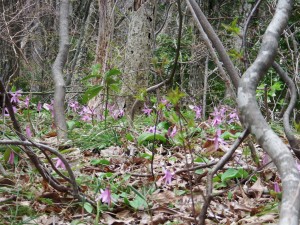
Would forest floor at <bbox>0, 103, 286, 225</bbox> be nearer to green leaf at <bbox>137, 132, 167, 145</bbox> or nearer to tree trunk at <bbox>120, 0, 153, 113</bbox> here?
green leaf at <bbox>137, 132, 167, 145</bbox>

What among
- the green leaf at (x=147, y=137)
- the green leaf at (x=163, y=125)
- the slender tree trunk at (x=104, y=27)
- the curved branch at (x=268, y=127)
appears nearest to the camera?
the curved branch at (x=268, y=127)

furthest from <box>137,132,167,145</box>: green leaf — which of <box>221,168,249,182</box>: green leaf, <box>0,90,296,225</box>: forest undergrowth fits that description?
<box>221,168,249,182</box>: green leaf

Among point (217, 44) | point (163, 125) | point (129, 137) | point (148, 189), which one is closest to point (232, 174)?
point (148, 189)

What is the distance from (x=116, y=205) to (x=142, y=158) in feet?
2.88

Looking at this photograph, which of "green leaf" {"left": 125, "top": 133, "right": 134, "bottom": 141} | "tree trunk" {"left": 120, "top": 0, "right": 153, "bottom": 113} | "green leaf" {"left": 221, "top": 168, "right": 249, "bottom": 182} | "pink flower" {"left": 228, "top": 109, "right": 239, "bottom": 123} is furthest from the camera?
"tree trunk" {"left": 120, "top": 0, "right": 153, "bottom": 113}

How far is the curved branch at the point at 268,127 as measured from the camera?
102cm

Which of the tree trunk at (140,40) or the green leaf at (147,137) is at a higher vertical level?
the tree trunk at (140,40)

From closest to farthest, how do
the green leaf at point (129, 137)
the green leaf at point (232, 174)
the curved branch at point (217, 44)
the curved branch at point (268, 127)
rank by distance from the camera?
1. the curved branch at point (268, 127)
2. the curved branch at point (217, 44)
3. the green leaf at point (232, 174)
4. the green leaf at point (129, 137)

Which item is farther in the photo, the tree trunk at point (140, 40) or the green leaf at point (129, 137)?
the tree trunk at point (140, 40)

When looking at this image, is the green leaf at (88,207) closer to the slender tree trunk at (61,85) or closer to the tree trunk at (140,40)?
the slender tree trunk at (61,85)

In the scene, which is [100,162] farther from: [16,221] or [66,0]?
[66,0]

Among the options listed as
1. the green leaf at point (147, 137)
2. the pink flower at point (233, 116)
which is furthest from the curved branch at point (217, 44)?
the pink flower at point (233, 116)

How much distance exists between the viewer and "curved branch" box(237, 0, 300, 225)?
1023 mm

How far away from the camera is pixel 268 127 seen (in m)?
1.35
